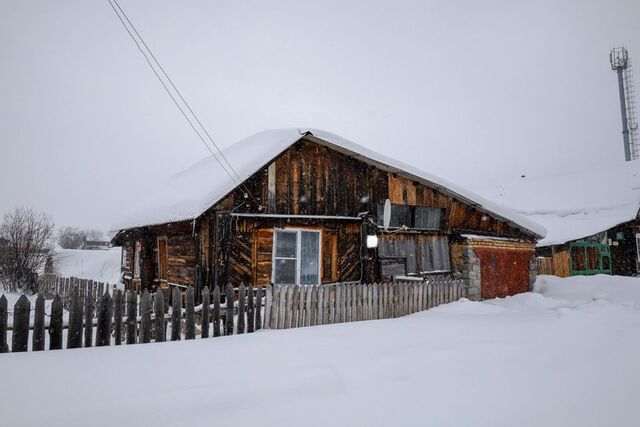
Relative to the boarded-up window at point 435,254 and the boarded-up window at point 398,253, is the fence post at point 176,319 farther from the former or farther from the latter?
A: the boarded-up window at point 435,254

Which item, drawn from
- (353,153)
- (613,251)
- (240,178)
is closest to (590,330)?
(353,153)

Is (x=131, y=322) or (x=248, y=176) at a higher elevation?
(x=248, y=176)

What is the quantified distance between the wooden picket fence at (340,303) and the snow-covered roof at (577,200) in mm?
14953

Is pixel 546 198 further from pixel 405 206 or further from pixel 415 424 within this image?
pixel 415 424

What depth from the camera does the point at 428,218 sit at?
13031 millimetres

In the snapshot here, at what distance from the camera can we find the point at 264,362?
4.44m

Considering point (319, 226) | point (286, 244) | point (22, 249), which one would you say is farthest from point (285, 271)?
point (22, 249)

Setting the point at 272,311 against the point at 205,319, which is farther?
the point at 272,311

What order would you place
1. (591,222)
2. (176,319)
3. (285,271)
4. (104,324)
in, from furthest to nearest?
1. (591,222)
2. (285,271)
3. (176,319)
4. (104,324)

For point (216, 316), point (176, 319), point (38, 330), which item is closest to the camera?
point (38, 330)

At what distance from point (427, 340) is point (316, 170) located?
266 inches

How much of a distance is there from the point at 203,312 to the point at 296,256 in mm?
4560

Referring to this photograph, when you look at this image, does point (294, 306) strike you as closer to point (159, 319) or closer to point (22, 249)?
point (159, 319)

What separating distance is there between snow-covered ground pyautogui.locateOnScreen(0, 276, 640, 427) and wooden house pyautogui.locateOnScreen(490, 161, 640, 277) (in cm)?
1682
